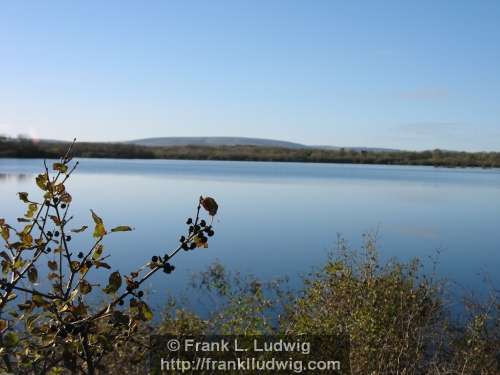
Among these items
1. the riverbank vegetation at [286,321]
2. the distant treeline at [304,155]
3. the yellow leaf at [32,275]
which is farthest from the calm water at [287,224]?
the distant treeline at [304,155]

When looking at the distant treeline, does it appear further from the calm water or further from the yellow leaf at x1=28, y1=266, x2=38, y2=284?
the yellow leaf at x1=28, y1=266, x2=38, y2=284

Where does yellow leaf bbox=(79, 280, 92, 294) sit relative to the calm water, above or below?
above

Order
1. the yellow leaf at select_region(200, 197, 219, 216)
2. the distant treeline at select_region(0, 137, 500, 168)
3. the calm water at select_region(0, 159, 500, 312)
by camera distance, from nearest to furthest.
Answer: the yellow leaf at select_region(200, 197, 219, 216) < the calm water at select_region(0, 159, 500, 312) < the distant treeline at select_region(0, 137, 500, 168)

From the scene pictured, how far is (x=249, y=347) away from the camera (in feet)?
15.5

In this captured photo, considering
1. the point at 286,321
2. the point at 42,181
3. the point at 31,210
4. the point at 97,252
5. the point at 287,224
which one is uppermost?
the point at 42,181

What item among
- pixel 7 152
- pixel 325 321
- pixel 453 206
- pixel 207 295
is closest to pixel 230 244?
pixel 207 295

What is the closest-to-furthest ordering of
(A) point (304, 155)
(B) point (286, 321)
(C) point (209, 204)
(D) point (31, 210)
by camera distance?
1. (C) point (209, 204)
2. (D) point (31, 210)
3. (B) point (286, 321)
4. (A) point (304, 155)

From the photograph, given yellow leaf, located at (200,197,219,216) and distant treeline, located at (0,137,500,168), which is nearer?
yellow leaf, located at (200,197,219,216)

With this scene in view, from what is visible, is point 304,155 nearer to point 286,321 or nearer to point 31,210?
point 286,321

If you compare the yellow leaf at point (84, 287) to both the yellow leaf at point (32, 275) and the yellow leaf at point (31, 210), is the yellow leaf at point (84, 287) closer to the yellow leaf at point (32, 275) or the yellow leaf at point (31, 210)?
the yellow leaf at point (32, 275)

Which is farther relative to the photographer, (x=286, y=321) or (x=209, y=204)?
(x=286, y=321)

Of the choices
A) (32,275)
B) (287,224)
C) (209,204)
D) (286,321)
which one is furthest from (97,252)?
(287,224)

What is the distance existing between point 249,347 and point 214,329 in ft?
4.03

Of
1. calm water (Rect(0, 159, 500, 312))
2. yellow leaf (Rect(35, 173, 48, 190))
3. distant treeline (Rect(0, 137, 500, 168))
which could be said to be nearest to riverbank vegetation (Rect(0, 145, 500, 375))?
yellow leaf (Rect(35, 173, 48, 190))
